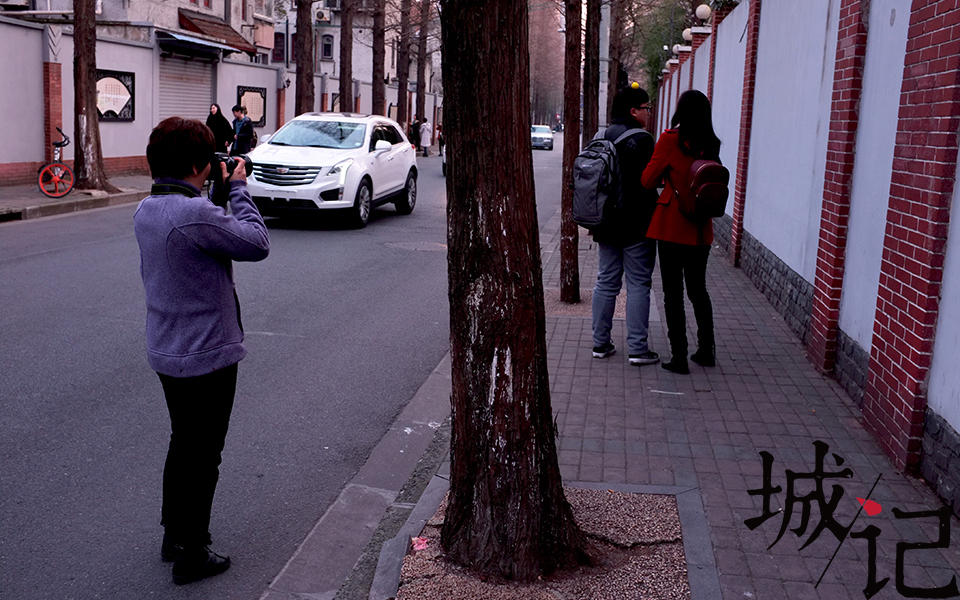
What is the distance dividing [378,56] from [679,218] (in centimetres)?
3555

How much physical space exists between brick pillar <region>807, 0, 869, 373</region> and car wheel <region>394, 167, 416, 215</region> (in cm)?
1193

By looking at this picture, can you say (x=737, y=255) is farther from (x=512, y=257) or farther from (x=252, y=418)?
(x=512, y=257)

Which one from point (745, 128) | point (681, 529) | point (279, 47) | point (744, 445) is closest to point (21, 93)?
point (745, 128)

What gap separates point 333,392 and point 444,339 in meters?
1.88

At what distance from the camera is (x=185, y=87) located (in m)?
28.6

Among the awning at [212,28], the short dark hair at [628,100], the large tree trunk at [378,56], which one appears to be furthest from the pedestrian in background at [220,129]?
the short dark hair at [628,100]

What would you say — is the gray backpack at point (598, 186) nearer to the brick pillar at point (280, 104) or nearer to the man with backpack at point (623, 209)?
the man with backpack at point (623, 209)

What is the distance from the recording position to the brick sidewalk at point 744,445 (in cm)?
399

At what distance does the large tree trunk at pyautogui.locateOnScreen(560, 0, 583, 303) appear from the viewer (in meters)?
9.59

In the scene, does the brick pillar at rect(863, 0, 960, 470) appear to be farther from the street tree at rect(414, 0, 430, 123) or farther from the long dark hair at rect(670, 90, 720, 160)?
the street tree at rect(414, 0, 430, 123)

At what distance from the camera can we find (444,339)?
27.8 ft

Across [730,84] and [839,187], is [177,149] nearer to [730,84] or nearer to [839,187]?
[839,187]

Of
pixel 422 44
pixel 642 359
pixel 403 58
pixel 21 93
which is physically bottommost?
pixel 642 359

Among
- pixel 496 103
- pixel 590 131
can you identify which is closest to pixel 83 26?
pixel 590 131
